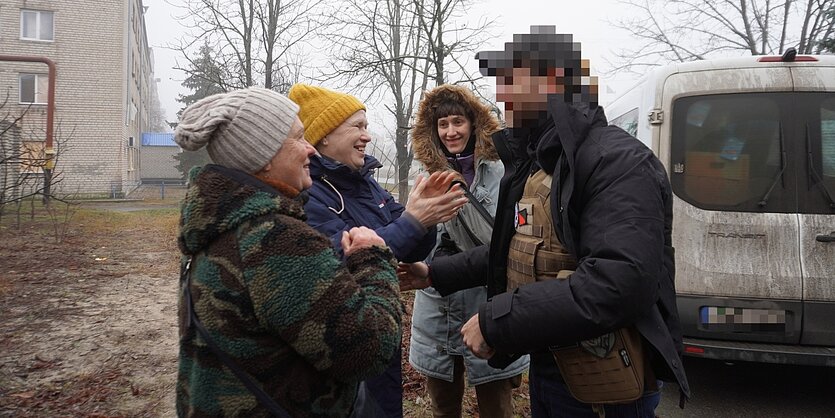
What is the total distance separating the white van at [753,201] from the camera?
11.6 feet

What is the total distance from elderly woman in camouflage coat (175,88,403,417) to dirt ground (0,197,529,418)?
8.63 feet

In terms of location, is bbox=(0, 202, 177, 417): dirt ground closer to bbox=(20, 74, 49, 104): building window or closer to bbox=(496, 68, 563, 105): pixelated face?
bbox=(496, 68, 563, 105): pixelated face

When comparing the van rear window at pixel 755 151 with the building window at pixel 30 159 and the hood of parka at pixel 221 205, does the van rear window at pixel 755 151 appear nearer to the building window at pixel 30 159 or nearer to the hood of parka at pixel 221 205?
the hood of parka at pixel 221 205

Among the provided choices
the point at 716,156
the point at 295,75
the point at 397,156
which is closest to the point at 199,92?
the point at 295,75

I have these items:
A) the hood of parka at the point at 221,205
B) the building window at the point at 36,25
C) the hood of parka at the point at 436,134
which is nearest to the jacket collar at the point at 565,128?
the hood of parka at the point at 221,205

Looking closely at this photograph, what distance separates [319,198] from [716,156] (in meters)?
3.07

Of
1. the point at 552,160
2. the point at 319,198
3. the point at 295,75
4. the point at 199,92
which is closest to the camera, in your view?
the point at 552,160

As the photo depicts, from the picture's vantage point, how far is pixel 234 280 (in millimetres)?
1310

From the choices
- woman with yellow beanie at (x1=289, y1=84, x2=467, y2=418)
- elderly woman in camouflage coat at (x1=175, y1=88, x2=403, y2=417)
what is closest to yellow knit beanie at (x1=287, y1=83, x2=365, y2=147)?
woman with yellow beanie at (x1=289, y1=84, x2=467, y2=418)

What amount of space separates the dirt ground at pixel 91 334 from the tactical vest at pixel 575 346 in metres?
2.28

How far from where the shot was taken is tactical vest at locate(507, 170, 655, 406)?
1575mm

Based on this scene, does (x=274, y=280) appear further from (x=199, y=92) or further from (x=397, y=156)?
(x=199, y=92)

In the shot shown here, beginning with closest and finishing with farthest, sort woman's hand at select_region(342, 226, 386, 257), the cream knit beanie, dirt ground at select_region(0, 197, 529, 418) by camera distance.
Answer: the cream knit beanie < woman's hand at select_region(342, 226, 386, 257) < dirt ground at select_region(0, 197, 529, 418)

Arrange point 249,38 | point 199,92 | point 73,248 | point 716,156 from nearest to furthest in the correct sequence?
1. point 716,156
2. point 73,248
3. point 249,38
4. point 199,92
